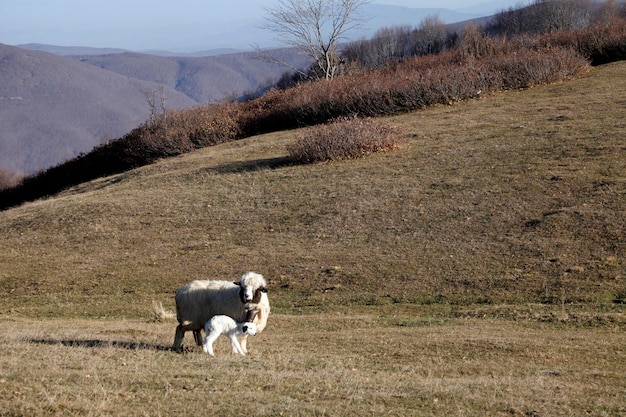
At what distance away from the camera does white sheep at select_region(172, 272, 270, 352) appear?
476 inches

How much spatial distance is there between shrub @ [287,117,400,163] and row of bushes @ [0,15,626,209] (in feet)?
24.8

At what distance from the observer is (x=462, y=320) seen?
16.0 metres

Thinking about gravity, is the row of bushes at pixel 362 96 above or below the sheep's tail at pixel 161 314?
above

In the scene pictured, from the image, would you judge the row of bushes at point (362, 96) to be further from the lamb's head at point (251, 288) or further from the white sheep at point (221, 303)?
the lamb's head at point (251, 288)

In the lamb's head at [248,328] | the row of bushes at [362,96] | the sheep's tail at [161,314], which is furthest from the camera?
the row of bushes at [362,96]

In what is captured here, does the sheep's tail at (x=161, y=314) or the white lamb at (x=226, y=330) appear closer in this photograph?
the white lamb at (x=226, y=330)

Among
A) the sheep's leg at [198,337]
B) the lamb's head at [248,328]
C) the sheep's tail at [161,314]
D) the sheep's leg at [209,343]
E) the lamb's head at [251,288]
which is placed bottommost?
A: the sheep's tail at [161,314]

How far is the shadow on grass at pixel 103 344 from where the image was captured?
12.2 metres

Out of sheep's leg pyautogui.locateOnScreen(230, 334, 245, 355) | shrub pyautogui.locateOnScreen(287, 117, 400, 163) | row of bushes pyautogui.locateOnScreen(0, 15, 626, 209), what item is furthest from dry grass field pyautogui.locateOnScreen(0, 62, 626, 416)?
row of bushes pyautogui.locateOnScreen(0, 15, 626, 209)

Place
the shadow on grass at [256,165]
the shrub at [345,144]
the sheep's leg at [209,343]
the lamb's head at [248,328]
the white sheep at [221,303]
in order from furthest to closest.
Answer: the shadow on grass at [256,165], the shrub at [345,144], the white sheep at [221,303], the lamb's head at [248,328], the sheep's leg at [209,343]

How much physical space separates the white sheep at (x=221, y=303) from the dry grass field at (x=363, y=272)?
1.88 ft

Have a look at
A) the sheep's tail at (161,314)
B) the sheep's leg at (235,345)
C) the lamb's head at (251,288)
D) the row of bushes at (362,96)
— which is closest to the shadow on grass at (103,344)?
the sheep's leg at (235,345)

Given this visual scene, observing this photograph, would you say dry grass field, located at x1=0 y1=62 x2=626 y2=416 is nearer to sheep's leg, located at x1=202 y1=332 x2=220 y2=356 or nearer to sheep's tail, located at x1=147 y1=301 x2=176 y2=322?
sheep's leg, located at x1=202 y1=332 x2=220 y2=356

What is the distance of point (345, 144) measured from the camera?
101ft
